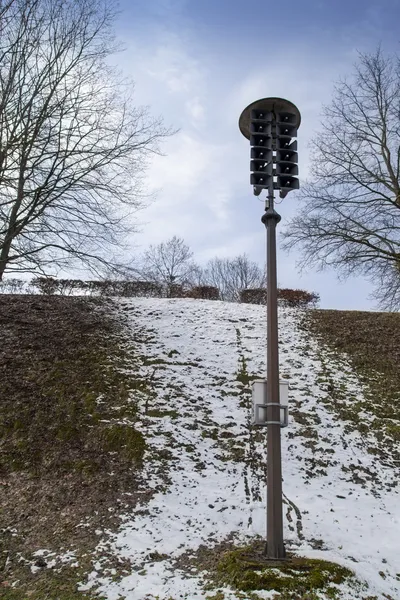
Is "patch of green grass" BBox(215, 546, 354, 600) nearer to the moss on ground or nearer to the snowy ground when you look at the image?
the moss on ground

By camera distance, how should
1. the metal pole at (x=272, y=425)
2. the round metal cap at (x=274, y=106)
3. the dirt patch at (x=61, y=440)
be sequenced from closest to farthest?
the metal pole at (x=272, y=425) < the dirt patch at (x=61, y=440) < the round metal cap at (x=274, y=106)

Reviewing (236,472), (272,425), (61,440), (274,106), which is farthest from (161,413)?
(274,106)

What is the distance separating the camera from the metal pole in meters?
5.01

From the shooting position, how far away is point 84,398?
8898 mm

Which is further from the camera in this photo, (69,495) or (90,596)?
(69,495)

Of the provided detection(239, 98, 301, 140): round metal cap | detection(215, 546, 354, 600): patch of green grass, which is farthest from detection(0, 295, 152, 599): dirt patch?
detection(239, 98, 301, 140): round metal cap

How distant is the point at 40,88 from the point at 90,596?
9.90 m

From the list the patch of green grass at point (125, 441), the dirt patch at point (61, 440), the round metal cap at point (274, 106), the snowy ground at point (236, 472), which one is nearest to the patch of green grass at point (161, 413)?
the snowy ground at point (236, 472)

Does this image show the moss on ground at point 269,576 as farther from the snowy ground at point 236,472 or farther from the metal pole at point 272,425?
the metal pole at point 272,425

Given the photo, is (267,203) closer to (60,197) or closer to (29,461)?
(29,461)

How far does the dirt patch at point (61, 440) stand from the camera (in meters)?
5.60

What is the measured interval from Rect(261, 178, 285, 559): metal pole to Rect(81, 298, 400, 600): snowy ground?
1.77 feet

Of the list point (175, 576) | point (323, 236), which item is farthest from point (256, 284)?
point (175, 576)

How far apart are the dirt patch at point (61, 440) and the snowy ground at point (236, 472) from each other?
0.39m
